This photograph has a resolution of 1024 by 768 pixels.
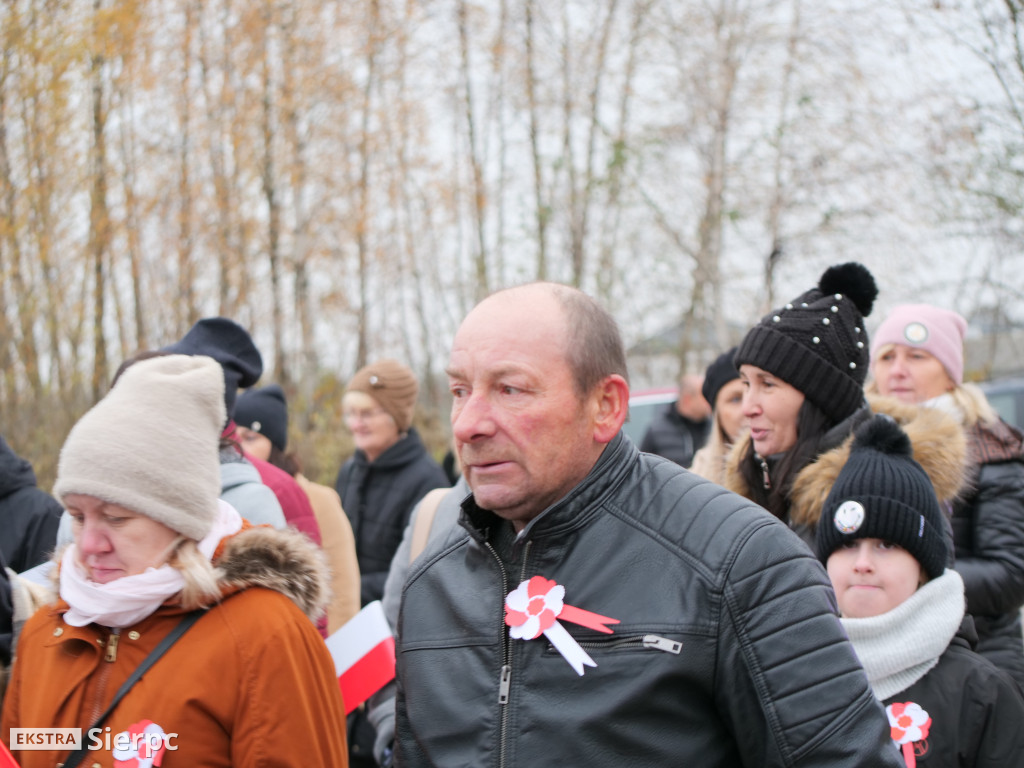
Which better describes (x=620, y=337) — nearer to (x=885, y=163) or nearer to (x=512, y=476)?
(x=512, y=476)

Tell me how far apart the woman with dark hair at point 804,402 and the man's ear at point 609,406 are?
118 centimetres

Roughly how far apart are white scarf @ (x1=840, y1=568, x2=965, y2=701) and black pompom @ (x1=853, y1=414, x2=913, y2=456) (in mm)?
377

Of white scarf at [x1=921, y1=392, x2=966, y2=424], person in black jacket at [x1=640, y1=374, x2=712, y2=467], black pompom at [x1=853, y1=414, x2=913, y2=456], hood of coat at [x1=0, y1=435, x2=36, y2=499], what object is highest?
black pompom at [x1=853, y1=414, x2=913, y2=456]

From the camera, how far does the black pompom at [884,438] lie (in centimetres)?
261

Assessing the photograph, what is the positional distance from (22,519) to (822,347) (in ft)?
9.55

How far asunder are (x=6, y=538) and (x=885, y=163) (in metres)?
12.0

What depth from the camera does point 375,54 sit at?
1395cm

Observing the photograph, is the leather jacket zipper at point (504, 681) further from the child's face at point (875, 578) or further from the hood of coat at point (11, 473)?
the hood of coat at point (11, 473)

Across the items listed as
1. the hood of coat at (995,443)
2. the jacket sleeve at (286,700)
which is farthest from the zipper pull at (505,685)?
the hood of coat at (995,443)

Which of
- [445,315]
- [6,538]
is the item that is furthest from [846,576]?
[445,315]

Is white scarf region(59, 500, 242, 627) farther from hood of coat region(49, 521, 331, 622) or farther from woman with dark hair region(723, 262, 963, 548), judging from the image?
woman with dark hair region(723, 262, 963, 548)

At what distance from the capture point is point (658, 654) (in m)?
1.54

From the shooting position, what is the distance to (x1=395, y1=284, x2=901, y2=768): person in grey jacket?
59.4 inches

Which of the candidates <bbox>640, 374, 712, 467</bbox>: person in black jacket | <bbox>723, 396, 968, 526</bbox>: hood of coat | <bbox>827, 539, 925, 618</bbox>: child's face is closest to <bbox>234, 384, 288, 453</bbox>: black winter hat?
<bbox>723, 396, 968, 526</bbox>: hood of coat
